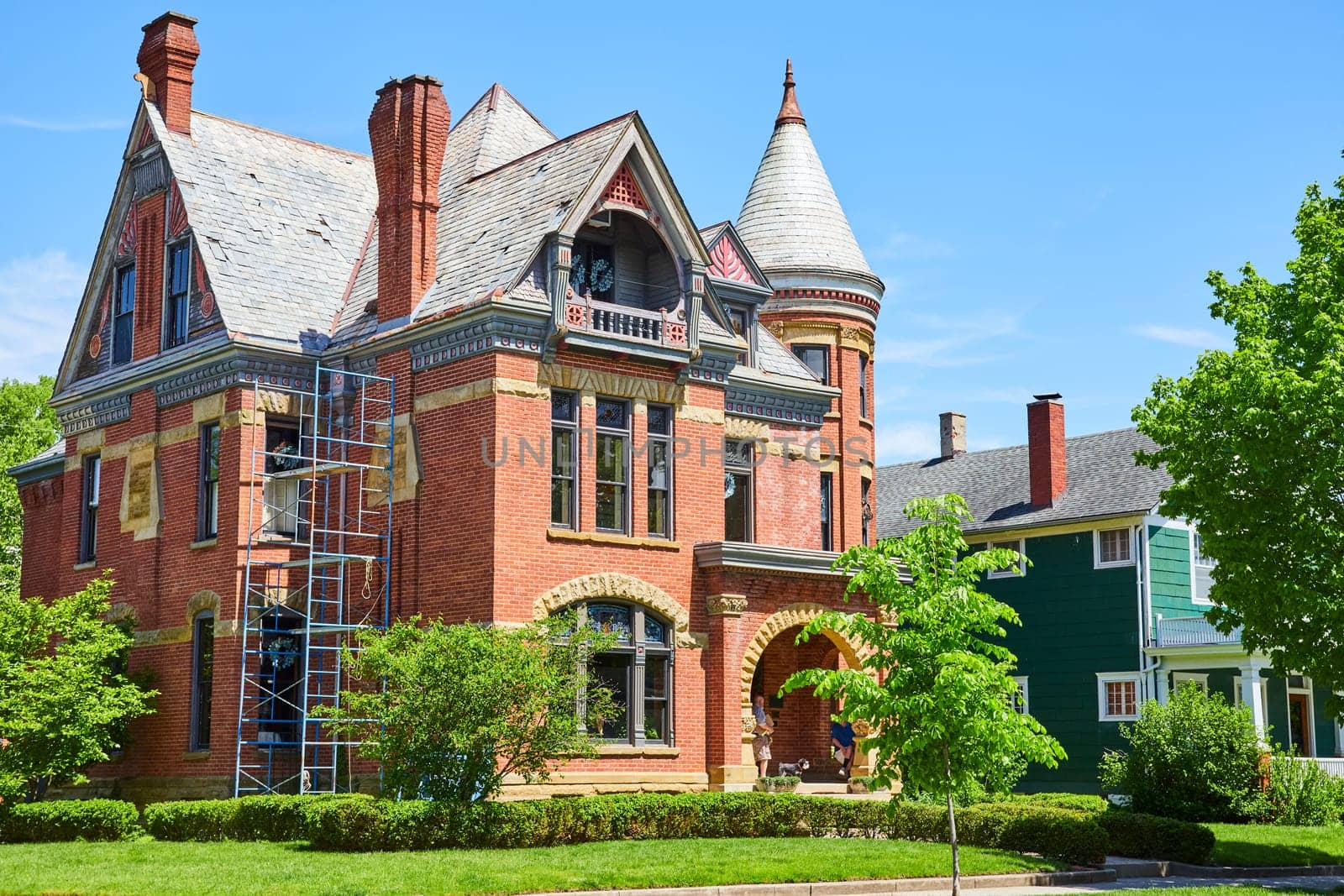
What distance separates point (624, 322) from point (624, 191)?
8.13 feet

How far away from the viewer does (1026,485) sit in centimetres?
4938

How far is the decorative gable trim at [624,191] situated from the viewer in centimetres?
2944

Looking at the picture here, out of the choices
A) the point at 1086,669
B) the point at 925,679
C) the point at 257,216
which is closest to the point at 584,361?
the point at 257,216

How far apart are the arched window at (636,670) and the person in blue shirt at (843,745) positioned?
6.34 meters

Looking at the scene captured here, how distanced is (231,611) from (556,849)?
400 inches

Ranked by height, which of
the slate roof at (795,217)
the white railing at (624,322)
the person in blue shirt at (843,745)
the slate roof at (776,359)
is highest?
the slate roof at (795,217)

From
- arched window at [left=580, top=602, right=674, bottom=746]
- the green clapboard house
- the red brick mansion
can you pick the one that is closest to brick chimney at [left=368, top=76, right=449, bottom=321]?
the red brick mansion

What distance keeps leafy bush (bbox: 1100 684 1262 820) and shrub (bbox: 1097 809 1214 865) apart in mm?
6446

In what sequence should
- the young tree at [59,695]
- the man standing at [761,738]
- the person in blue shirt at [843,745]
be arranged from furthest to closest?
1. the person in blue shirt at [843,745]
2. the man standing at [761,738]
3. the young tree at [59,695]

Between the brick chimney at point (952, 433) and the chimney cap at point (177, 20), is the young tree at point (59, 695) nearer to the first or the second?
the chimney cap at point (177, 20)

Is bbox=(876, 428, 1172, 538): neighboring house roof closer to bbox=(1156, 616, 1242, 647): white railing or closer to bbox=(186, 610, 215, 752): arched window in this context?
bbox=(1156, 616, 1242, 647): white railing

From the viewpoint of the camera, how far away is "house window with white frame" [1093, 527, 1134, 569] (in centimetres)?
4428

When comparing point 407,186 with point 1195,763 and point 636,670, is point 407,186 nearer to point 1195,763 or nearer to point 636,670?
point 636,670

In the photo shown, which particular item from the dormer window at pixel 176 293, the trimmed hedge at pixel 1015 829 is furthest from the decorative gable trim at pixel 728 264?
the trimmed hedge at pixel 1015 829
